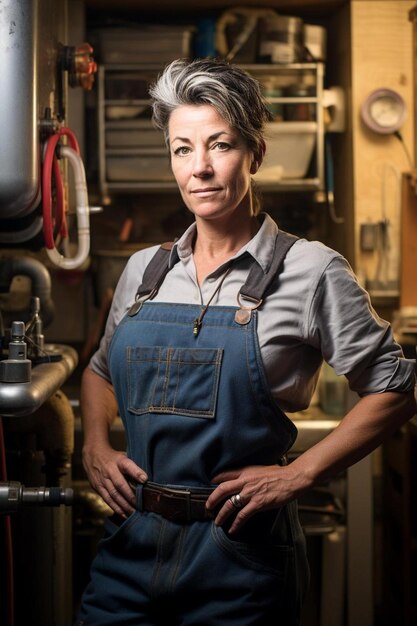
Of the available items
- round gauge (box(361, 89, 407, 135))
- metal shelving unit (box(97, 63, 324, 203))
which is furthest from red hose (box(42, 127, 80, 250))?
round gauge (box(361, 89, 407, 135))

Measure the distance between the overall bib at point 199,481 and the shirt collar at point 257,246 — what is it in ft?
0.43

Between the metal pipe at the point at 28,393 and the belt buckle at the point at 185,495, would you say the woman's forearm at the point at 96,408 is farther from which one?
the belt buckle at the point at 185,495

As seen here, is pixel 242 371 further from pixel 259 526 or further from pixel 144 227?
pixel 144 227

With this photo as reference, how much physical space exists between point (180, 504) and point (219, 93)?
Answer: 2.79 feet

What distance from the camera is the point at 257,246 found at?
1846 mm

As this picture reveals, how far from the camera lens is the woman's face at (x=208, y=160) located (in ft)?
5.87

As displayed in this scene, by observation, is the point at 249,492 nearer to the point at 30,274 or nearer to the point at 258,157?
the point at 258,157

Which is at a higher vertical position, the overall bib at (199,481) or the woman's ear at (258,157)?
the woman's ear at (258,157)

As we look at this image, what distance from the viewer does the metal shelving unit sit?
391 cm

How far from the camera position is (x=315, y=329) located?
1.77 meters

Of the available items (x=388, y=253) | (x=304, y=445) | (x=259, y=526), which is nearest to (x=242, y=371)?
(x=259, y=526)

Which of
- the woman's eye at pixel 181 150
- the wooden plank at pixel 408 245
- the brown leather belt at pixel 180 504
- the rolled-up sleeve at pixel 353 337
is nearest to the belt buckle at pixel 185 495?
the brown leather belt at pixel 180 504

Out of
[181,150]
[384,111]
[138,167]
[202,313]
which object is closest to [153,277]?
[202,313]

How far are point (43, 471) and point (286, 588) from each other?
38.3 inches
